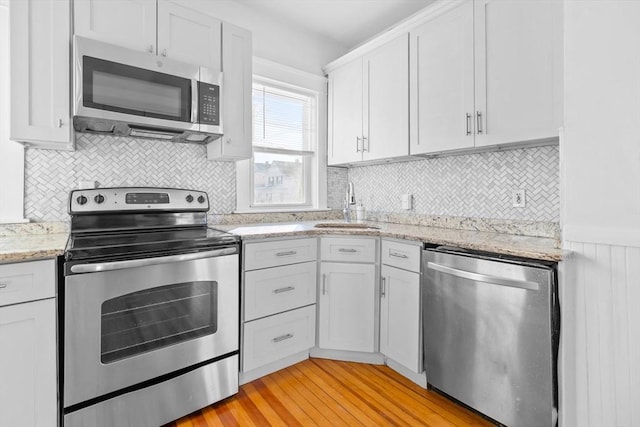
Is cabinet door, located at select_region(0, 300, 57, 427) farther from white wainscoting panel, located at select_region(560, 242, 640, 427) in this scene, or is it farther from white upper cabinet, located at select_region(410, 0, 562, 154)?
white upper cabinet, located at select_region(410, 0, 562, 154)

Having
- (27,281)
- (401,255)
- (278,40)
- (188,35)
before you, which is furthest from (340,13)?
(27,281)

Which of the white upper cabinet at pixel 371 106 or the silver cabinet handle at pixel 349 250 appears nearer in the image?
the silver cabinet handle at pixel 349 250

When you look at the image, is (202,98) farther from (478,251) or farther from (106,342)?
(478,251)

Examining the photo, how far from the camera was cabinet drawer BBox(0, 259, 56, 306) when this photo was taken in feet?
4.16

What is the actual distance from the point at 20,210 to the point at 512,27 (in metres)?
2.95

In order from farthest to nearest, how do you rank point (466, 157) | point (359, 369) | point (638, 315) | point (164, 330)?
point (466, 157), point (359, 369), point (164, 330), point (638, 315)

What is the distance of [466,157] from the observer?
2381 mm

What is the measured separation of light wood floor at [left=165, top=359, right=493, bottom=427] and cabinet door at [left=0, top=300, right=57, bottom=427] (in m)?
0.60

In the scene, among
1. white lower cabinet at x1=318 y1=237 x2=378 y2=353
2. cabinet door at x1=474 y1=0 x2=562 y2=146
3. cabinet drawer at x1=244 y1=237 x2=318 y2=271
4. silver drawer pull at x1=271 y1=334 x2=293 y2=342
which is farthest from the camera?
white lower cabinet at x1=318 y1=237 x2=378 y2=353

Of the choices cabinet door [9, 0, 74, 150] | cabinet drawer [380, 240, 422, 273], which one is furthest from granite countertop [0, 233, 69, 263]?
cabinet drawer [380, 240, 422, 273]

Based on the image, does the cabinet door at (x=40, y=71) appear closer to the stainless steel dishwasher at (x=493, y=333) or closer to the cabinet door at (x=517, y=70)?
the stainless steel dishwasher at (x=493, y=333)

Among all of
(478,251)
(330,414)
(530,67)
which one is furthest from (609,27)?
(330,414)

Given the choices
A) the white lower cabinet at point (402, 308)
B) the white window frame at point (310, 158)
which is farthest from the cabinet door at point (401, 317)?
the white window frame at point (310, 158)

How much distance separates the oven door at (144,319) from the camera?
141 centimetres
